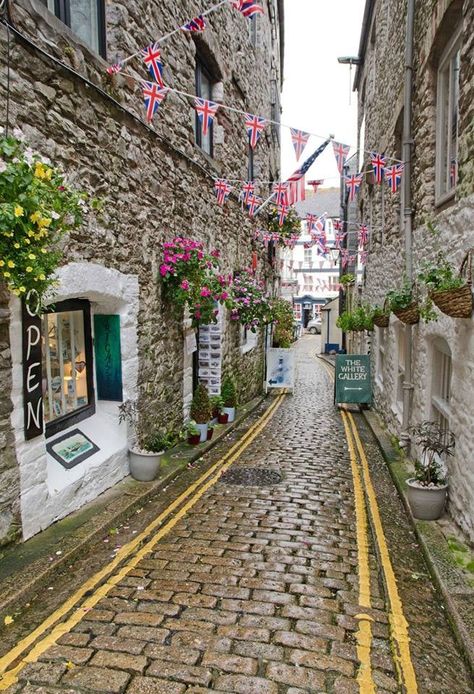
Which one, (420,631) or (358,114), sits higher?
(358,114)

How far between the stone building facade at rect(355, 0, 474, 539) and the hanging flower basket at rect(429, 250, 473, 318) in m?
0.22

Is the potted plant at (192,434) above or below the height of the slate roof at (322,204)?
below

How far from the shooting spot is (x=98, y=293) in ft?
18.9

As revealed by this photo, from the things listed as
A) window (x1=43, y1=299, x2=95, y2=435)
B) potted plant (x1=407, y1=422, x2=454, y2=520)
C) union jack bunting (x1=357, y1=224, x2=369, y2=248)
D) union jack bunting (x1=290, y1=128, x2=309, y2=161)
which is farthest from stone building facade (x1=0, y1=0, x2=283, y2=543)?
union jack bunting (x1=357, y1=224, x2=369, y2=248)

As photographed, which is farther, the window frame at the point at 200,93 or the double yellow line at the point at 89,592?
the window frame at the point at 200,93

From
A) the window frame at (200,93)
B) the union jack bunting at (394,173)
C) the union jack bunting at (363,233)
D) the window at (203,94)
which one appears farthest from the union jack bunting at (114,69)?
the union jack bunting at (363,233)

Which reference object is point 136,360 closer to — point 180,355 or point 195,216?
point 180,355

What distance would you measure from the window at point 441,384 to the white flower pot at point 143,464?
12.4ft

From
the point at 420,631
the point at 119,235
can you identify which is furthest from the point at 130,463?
the point at 420,631

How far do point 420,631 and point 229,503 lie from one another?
2906 mm

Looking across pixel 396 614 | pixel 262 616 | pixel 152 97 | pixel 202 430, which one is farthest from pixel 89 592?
pixel 152 97

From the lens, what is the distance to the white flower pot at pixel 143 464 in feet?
21.5

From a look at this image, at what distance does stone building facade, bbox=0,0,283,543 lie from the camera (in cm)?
439

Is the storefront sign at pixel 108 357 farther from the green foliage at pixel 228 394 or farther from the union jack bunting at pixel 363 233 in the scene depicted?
the union jack bunting at pixel 363 233
